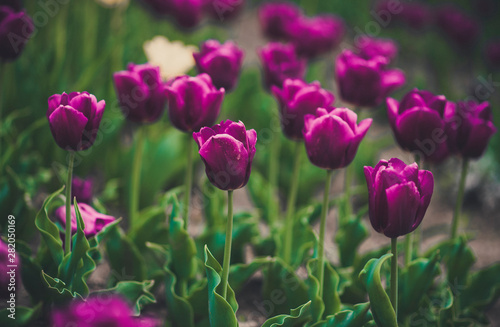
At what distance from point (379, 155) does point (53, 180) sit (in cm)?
192

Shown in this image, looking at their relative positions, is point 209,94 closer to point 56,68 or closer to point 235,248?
point 235,248

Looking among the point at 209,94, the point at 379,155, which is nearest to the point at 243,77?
the point at 379,155

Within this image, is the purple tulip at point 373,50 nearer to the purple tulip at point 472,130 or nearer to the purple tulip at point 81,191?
the purple tulip at point 472,130

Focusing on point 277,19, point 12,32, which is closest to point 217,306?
point 12,32

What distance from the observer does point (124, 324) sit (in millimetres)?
667

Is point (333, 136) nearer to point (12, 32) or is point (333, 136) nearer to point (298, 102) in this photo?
point (298, 102)

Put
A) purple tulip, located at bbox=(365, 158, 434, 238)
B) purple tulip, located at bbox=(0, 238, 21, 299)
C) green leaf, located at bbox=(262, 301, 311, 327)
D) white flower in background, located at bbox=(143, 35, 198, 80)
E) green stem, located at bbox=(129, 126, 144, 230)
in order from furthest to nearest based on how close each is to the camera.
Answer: white flower in background, located at bbox=(143, 35, 198, 80), green stem, located at bbox=(129, 126, 144, 230), green leaf, located at bbox=(262, 301, 311, 327), purple tulip, located at bbox=(365, 158, 434, 238), purple tulip, located at bbox=(0, 238, 21, 299)

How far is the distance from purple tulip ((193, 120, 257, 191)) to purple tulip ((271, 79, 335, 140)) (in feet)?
1.17

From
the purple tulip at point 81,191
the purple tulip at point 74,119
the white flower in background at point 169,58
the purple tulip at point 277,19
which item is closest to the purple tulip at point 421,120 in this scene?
the purple tulip at point 74,119

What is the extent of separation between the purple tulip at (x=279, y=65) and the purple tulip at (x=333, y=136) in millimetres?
529

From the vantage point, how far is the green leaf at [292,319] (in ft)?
4.16

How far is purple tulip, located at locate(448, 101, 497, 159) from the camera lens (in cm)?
148

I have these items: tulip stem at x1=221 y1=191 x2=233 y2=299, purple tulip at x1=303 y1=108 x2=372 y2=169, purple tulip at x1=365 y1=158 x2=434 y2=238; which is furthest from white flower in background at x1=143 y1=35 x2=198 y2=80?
purple tulip at x1=365 y1=158 x2=434 y2=238

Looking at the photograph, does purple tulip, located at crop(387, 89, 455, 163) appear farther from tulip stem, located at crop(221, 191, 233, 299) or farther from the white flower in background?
the white flower in background
